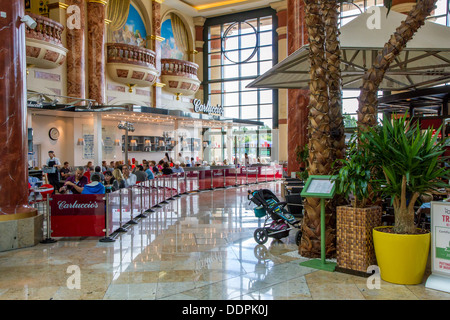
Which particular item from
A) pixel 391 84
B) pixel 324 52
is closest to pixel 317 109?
pixel 324 52

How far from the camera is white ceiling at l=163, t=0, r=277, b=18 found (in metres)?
26.9

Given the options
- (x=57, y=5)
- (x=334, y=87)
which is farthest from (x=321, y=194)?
(x=57, y=5)

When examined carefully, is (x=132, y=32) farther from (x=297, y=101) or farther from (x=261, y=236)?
(x=261, y=236)

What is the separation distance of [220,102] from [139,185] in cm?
2156

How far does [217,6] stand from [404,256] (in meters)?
26.4

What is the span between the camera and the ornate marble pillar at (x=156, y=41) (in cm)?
2327

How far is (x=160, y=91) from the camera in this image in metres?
24.1

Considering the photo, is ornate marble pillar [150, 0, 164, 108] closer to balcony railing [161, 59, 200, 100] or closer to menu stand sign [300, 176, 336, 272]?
balcony railing [161, 59, 200, 100]

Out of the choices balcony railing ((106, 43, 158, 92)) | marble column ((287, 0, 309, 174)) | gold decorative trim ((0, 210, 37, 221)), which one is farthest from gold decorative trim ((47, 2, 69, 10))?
gold decorative trim ((0, 210, 37, 221))

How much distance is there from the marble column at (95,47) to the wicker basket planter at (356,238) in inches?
638

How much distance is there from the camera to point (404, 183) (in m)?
4.46

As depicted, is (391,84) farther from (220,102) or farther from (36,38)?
(220,102)

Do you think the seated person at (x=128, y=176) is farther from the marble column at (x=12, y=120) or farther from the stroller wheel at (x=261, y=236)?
the stroller wheel at (x=261, y=236)

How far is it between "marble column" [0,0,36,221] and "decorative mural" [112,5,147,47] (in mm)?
15373
